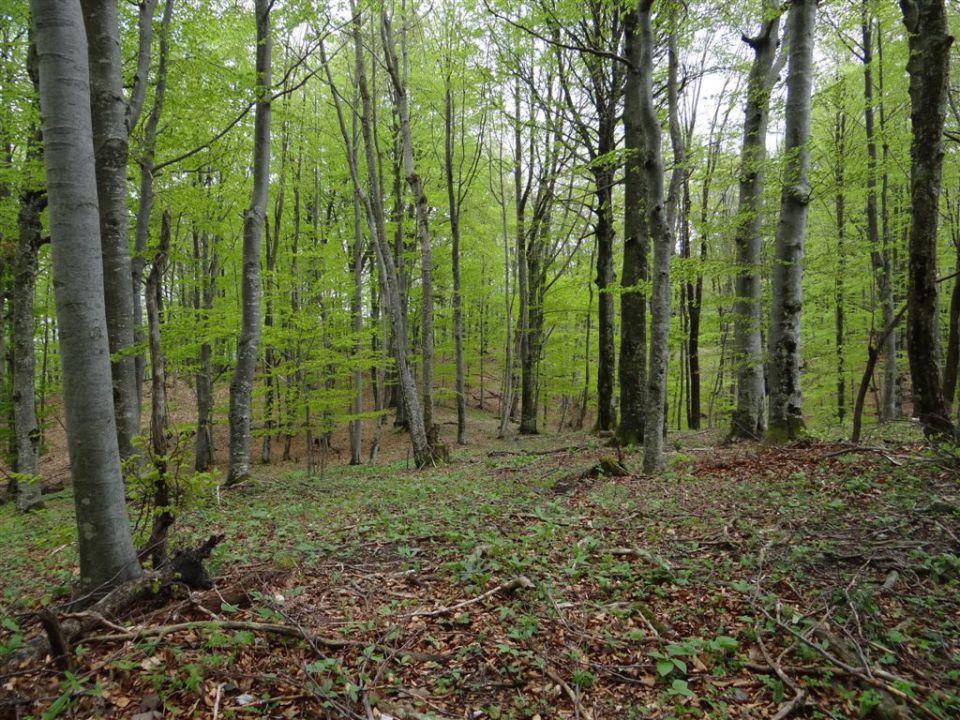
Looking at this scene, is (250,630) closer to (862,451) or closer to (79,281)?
(79,281)

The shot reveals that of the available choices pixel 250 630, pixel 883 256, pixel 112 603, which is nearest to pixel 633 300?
pixel 250 630

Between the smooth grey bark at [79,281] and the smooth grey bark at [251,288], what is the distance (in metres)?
5.66

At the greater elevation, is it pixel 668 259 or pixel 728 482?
pixel 668 259

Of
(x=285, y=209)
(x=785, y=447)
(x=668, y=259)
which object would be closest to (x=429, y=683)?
(x=668, y=259)

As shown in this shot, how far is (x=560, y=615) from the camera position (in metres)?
3.15

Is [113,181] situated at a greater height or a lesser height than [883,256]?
lesser

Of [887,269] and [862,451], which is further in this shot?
[887,269]

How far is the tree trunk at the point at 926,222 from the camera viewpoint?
18.0 ft

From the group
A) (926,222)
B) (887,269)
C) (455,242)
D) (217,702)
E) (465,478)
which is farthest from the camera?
(455,242)

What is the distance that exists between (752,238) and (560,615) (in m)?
8.34

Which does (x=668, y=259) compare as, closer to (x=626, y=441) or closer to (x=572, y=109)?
(x=626, y=441)

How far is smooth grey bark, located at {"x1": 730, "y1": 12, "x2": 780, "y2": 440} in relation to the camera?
8.17 m

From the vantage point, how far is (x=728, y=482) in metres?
5.81

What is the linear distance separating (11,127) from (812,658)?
13.7 metres
